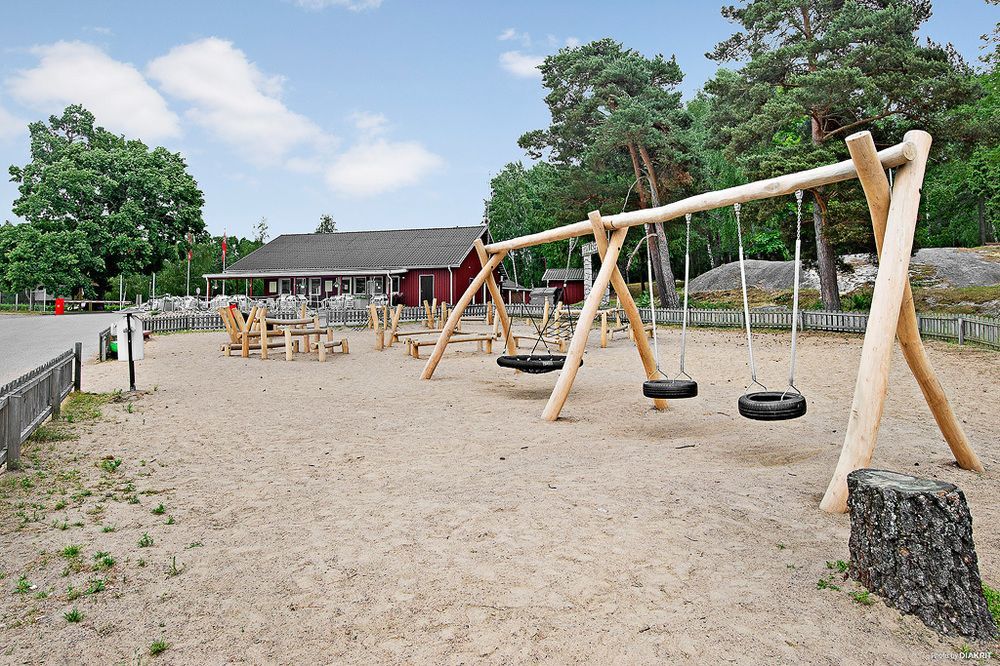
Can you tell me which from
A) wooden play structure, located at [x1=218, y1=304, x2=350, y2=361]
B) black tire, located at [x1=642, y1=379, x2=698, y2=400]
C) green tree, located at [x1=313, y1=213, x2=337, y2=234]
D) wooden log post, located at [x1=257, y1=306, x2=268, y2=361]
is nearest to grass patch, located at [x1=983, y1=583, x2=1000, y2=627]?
black tire, located at [x1=642, y1=379, x2=698, y2=400]

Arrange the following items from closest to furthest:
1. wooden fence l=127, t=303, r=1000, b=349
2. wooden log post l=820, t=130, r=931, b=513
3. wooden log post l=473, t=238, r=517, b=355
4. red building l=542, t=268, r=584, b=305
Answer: wooden log post l=820, t=130, r=931, b=513, wooden log post l=473, t=238, r=517, b=355, wooden fence l=127, t=303, r=1000, b=349, red building l=542, t=268, r=584, b=305

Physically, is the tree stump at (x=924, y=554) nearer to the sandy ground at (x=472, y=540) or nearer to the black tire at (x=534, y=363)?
the sandy ground at (x=472, y=540)

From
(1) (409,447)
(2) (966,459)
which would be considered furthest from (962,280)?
(1) (409,447)

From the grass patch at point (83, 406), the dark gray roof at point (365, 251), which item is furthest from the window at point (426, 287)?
the grass patch at point (83, 406)

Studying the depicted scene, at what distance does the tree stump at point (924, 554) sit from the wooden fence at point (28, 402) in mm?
6369

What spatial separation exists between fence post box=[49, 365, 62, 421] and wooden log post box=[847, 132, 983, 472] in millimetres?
8496

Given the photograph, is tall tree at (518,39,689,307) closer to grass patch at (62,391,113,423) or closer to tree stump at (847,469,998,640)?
grass patch at (62,391,113,423)

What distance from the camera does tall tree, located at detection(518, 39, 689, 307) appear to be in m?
25.1

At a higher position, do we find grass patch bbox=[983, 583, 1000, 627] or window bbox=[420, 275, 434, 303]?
window bbox=[420, 275, 434, 303]

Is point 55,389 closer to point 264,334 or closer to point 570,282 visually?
point 264,334

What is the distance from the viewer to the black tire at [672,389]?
243 inches

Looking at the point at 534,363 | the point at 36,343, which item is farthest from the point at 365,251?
the point at 534,363

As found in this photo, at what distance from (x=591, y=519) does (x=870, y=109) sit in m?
20.8

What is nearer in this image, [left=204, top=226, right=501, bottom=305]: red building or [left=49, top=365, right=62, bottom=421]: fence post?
[left=49, top=365, right=62, bottom=421]: fence post
